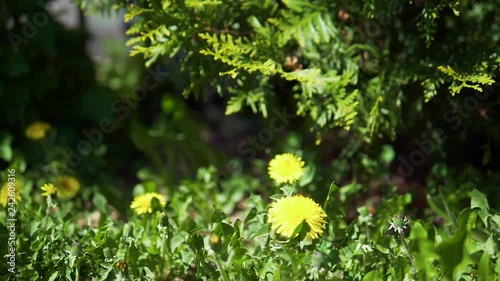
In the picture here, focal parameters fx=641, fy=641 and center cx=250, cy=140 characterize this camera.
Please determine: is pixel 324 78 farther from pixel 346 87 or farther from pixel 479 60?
pixel 479 60

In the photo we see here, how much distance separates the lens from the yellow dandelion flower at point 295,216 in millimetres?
1863

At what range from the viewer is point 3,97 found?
313cm

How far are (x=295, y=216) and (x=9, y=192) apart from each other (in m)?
1.15

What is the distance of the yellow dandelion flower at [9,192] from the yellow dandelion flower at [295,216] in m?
1.03

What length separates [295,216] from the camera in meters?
1.86

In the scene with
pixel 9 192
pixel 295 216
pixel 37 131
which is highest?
pixel 295 216

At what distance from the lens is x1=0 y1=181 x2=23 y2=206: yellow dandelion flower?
235 centimetres

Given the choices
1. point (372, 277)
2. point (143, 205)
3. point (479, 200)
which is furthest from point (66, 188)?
point (479, 200)

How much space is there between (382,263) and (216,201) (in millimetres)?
926

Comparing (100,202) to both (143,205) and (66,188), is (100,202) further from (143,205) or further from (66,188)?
(143,205)

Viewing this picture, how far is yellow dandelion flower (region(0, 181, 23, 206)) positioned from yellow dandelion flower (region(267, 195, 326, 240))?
1.03 m

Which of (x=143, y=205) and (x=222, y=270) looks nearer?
(x=222, y=270)

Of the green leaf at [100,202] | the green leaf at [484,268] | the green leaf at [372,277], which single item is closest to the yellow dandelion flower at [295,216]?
the green leaf at [372,277]

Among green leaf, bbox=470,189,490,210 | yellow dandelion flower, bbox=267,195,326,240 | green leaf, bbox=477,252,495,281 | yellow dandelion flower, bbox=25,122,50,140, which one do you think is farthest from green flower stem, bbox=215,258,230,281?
yellow dandelion flower, bbox=25,122,50,140
